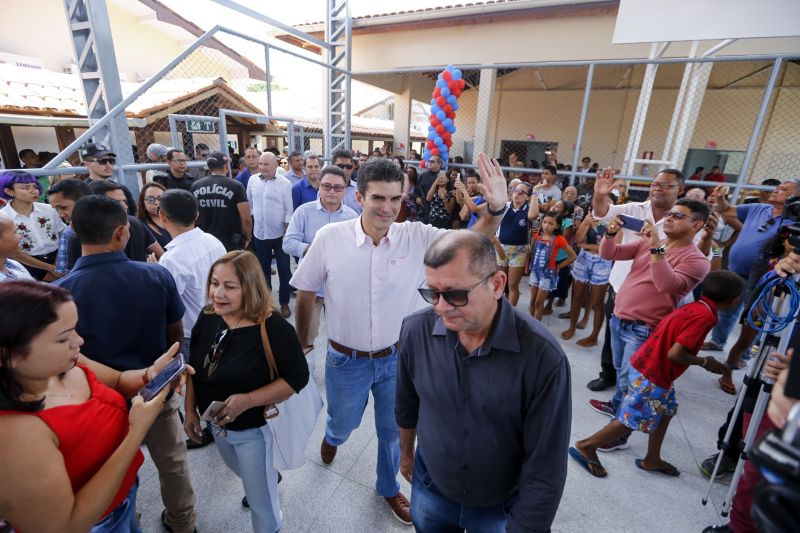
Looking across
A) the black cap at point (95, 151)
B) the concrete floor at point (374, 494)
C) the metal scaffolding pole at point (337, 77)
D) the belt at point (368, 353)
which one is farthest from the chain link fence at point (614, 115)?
the belt at point (368, 353)

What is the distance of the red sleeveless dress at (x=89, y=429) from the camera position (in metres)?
1.13

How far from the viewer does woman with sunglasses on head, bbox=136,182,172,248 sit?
11.0ft

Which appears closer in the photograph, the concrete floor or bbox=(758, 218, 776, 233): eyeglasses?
the concrete floor

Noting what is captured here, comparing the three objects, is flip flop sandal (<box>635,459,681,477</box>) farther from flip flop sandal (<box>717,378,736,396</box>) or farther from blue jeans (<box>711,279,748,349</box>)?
blue jeans (<box>711,279,748,349</box>)

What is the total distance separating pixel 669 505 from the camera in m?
2.44

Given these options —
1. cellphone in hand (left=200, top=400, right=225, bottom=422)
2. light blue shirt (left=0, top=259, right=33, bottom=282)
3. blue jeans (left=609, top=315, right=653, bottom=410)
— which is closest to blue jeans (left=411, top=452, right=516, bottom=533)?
cellphone in hand (left=200, top=400, right=225, bottom=422)

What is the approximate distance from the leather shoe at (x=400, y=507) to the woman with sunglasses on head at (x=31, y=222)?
3.51 metres

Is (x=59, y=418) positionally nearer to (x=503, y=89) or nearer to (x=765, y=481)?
(x=765, y=481)

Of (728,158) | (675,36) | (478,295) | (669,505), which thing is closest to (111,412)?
(478,295)

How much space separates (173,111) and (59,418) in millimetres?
9537

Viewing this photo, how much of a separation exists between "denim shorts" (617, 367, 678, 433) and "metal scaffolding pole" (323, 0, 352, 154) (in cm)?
704

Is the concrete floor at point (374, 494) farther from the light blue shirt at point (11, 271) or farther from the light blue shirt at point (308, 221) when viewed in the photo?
the light blue shirt at point (308, 221)

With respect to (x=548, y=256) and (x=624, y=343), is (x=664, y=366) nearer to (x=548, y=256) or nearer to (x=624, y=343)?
(x=624, y=343)

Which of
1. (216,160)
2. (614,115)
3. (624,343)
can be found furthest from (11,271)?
(614,115)
